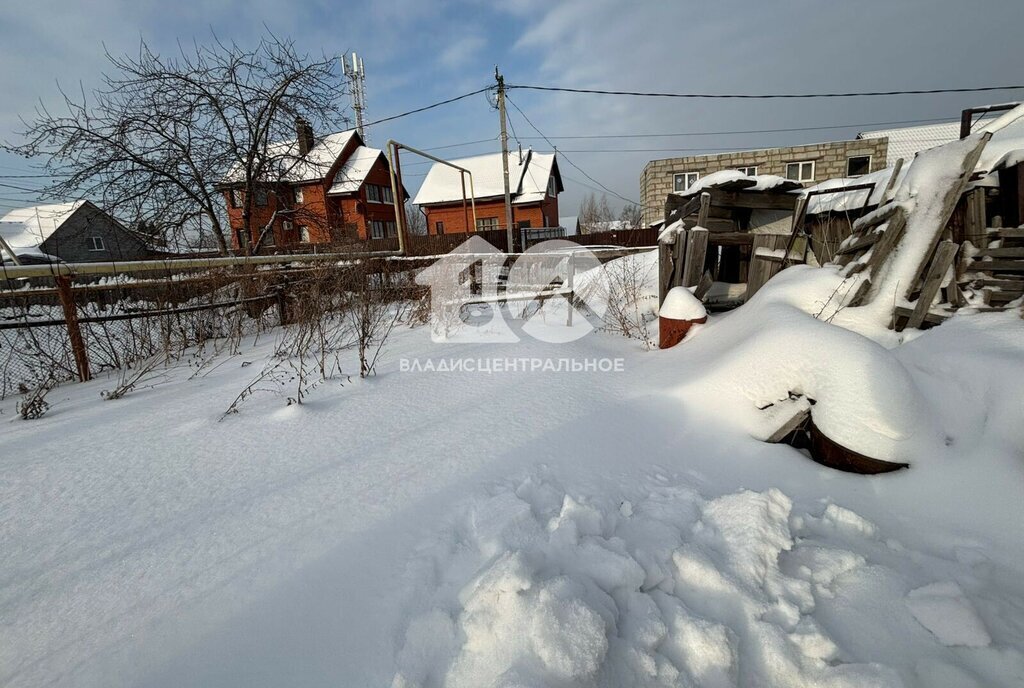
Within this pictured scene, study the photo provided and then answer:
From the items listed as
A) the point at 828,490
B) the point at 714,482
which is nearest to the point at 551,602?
the point at 714,482

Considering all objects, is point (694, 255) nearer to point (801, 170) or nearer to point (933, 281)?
point (933, 281)

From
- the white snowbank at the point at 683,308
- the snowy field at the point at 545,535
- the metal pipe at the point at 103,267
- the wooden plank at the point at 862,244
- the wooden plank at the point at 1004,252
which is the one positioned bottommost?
Answer: the snowy field at the point at 545,535

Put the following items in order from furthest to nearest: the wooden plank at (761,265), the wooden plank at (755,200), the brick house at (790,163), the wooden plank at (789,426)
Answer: the brick house at (790,163) → the wooden plank at (755,200) → the wooden plank at (761,265) → the wooden plank at (789,426)

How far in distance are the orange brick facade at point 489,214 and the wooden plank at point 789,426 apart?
83.6 ft

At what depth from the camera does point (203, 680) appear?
1165mm

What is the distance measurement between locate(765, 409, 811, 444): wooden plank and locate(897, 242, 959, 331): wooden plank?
6.25ft

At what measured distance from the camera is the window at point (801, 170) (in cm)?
1752

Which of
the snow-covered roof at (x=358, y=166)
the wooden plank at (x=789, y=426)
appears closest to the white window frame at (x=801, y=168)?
the wooden plank at (x=789, y=426)

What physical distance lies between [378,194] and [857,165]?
1068 inches

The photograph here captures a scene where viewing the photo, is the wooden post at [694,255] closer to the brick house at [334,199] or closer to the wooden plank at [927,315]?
the wooden plank at [927,315]

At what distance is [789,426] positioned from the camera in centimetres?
249

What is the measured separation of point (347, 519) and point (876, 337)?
4.34m

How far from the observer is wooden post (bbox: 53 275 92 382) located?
3.80 m

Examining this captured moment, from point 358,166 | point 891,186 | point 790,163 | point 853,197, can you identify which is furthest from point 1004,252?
point 358,166
